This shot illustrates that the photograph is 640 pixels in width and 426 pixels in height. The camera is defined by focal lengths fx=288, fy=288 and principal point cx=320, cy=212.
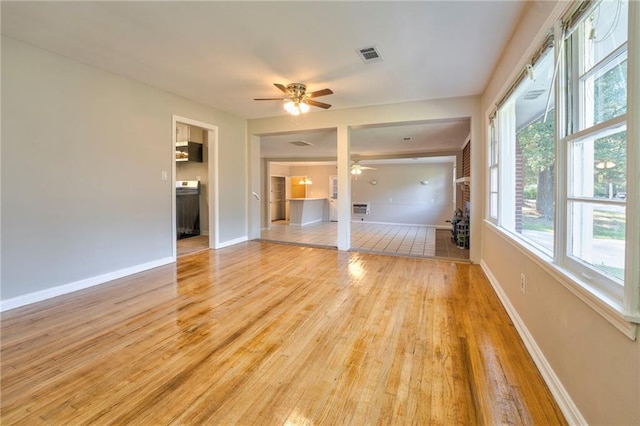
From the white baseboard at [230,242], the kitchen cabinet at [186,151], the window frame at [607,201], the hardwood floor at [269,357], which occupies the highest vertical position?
the kitchen cabinet at [186,151]

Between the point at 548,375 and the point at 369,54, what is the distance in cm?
306

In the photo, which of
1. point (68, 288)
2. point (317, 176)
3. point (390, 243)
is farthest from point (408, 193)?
point (68, 288)

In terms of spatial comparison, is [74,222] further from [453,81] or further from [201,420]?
[453,81]

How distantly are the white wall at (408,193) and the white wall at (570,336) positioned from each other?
817 cm

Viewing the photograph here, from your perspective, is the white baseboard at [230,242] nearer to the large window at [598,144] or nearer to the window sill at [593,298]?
the window sill at [593,298]

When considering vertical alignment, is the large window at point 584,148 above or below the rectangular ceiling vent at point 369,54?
below

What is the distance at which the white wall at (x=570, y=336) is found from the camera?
1076 mm

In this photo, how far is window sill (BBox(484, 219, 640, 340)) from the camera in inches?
40.9

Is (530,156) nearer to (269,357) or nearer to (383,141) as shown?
(269,357)

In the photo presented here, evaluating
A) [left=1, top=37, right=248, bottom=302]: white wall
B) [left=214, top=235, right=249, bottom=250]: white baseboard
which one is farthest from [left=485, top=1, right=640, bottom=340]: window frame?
[left=214, top=235, right=249, bottom=250]: white baseboard

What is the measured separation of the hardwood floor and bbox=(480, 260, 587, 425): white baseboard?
0.05m

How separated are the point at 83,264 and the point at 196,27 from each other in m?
2.87

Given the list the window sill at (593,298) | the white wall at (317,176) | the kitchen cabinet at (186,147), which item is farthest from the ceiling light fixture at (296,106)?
the white wall at (317,176)

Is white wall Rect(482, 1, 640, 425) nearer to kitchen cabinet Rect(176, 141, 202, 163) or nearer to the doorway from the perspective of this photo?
kitchen cabinet Rect(176, 141, 202, 163)
